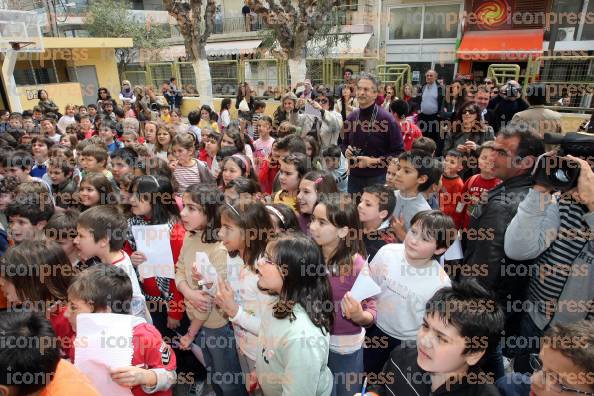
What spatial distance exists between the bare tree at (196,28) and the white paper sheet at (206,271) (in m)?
8.63

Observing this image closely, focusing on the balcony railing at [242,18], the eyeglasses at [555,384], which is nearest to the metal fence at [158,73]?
the balcony railing at [242,18]

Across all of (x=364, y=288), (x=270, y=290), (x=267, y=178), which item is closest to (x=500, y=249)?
(x=364, y=288)

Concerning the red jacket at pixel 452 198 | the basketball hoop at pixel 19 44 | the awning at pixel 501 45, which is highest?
the basketball hoop at pixel 19 44

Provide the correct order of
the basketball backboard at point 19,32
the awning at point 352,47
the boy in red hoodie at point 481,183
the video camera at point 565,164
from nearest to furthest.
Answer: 1. the video camera at point 565,164
2. the boy in red hoodie at point 481,183
3. the basketball backboard at point 19,32
4. the awning at point 352,47

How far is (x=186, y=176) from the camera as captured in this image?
4160mm

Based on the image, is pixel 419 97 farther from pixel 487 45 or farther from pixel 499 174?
pixel 487 45

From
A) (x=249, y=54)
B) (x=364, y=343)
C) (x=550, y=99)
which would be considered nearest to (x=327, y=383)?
(x=364, y=343)

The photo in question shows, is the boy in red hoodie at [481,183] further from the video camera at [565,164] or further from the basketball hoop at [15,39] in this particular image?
the basketball hoop at [15,39]

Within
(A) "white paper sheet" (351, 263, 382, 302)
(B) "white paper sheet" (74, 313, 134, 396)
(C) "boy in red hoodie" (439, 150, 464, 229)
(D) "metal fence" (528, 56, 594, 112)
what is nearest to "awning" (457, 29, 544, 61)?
(D) "metal fence" (528, 56, 594, 112)

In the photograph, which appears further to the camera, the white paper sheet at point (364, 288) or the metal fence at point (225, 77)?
the metal fence at point (225, 77)

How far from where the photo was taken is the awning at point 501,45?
47.5 ft

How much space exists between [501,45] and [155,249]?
54.4 ft

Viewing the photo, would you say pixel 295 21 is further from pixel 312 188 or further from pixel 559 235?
pixel 559 235

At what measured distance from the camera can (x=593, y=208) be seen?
70.5 inches
